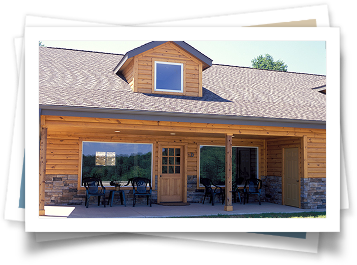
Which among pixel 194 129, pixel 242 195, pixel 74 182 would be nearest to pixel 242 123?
pixel 194 129

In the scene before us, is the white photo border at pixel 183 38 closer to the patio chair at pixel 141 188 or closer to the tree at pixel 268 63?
the patio chair at pixel 141 188

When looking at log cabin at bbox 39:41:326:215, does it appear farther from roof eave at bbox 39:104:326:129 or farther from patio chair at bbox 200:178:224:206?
patio chair at bbox 200:178:224:206

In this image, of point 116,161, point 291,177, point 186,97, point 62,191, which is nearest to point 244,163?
point 291,177

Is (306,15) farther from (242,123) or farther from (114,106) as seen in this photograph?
(114,106)

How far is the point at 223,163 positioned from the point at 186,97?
3030 mm

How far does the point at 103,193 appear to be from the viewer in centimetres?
1040

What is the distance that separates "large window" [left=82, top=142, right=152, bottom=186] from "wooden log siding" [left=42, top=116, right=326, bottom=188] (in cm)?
20

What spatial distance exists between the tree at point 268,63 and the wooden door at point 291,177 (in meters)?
25.0

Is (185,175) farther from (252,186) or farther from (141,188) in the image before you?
(252,186)

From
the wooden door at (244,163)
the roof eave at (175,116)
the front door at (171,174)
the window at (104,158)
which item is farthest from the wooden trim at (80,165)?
the wooden door at (244,163)

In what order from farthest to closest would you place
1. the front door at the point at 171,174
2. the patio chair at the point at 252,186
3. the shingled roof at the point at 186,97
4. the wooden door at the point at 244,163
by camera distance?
1. the wooden door at the point at 244,163
2. the patio chair at the point at 252,186
3. the front door at the point at 171,174
4. the shingled roof at the point at 186,97

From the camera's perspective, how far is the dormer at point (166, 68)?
10.7 metres

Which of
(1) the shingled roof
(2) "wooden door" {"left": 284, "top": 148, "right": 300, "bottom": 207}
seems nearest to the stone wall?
(1) the shingled roof

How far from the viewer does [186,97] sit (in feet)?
35.0
